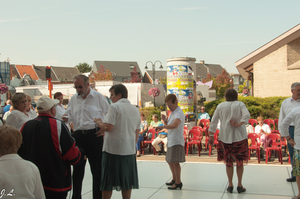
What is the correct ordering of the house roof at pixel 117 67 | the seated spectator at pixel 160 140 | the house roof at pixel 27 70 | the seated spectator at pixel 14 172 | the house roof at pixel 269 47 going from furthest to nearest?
the house roof at pixel 117 67 → the house roof at pixel 27 70 → the house roof at pixel 269 47 → the seated spectator at pixel 160 140 → the seated spectator at pixel 14 172

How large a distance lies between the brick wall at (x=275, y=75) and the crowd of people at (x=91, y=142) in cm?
1153

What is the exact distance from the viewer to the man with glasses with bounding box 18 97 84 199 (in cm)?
306

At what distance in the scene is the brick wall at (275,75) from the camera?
15984 mm

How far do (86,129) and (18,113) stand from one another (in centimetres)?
112

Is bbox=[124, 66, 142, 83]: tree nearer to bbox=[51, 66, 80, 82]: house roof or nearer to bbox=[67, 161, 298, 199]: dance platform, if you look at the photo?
bbox=[51, 66, 80, 82]: house roof

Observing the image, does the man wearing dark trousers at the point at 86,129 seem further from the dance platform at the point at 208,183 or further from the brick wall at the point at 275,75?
the brick wall at the point at 275,75

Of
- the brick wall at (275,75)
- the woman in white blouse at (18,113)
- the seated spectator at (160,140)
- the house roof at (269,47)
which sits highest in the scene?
the house roof at (269,47)

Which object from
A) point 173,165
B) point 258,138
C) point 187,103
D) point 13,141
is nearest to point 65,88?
point 187,103

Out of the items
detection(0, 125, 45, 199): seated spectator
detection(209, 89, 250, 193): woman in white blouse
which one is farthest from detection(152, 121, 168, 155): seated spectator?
detection(0, 125, 45, 199): seated spectator

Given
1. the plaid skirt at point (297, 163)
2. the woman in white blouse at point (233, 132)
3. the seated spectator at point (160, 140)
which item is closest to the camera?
the plaid skirt at point (297, 163)

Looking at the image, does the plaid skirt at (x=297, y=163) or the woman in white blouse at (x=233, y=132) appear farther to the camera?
the woman in white blouse at (x=233, y=132)

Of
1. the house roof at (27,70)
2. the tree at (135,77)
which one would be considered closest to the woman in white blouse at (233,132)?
the tree at (135,77)

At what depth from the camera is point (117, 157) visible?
12.7 feet

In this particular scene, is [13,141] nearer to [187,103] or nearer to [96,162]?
[96,162]
